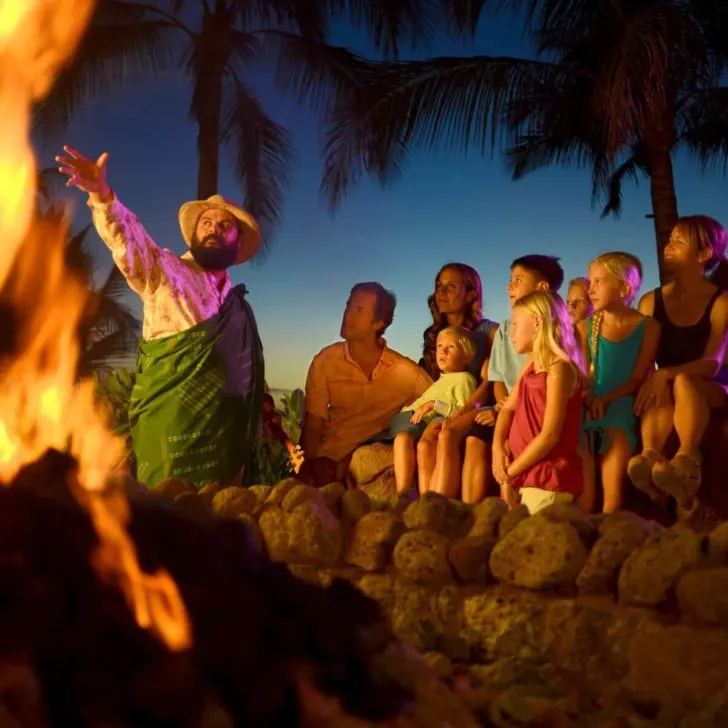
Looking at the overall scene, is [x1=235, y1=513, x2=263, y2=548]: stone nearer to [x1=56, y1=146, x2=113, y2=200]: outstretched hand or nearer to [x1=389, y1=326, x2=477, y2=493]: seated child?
[x1=389, y1=326, x2=477, y2=493]: seated child

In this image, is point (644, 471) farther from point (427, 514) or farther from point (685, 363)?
point (427, 514)

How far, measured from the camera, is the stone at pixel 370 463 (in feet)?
17.4

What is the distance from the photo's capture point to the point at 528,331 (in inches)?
163

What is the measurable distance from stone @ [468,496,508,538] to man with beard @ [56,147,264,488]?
9.07 feet

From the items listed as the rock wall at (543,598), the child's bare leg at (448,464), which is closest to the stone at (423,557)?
the rock wall at (543,598)

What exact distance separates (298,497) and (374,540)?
0.34 m

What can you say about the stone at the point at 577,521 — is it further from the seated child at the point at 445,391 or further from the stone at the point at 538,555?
the seated child at the point at 445,391

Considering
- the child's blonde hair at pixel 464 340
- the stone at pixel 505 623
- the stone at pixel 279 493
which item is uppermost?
the child's blonde hair at pixel 464 340

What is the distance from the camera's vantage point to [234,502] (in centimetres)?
309

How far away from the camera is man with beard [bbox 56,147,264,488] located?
5371mm

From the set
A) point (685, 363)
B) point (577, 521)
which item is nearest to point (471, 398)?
point (685, 363)

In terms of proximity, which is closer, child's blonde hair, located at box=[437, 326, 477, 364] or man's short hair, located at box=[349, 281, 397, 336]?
child's blonde hair, located at box=[437, 326, 477, 364]

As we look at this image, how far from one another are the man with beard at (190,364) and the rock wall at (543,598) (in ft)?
8.44

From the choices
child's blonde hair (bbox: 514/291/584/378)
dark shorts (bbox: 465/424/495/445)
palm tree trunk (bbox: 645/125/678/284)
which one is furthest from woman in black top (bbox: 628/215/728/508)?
palm tree trunk (bbox: 645/125/678/284)
